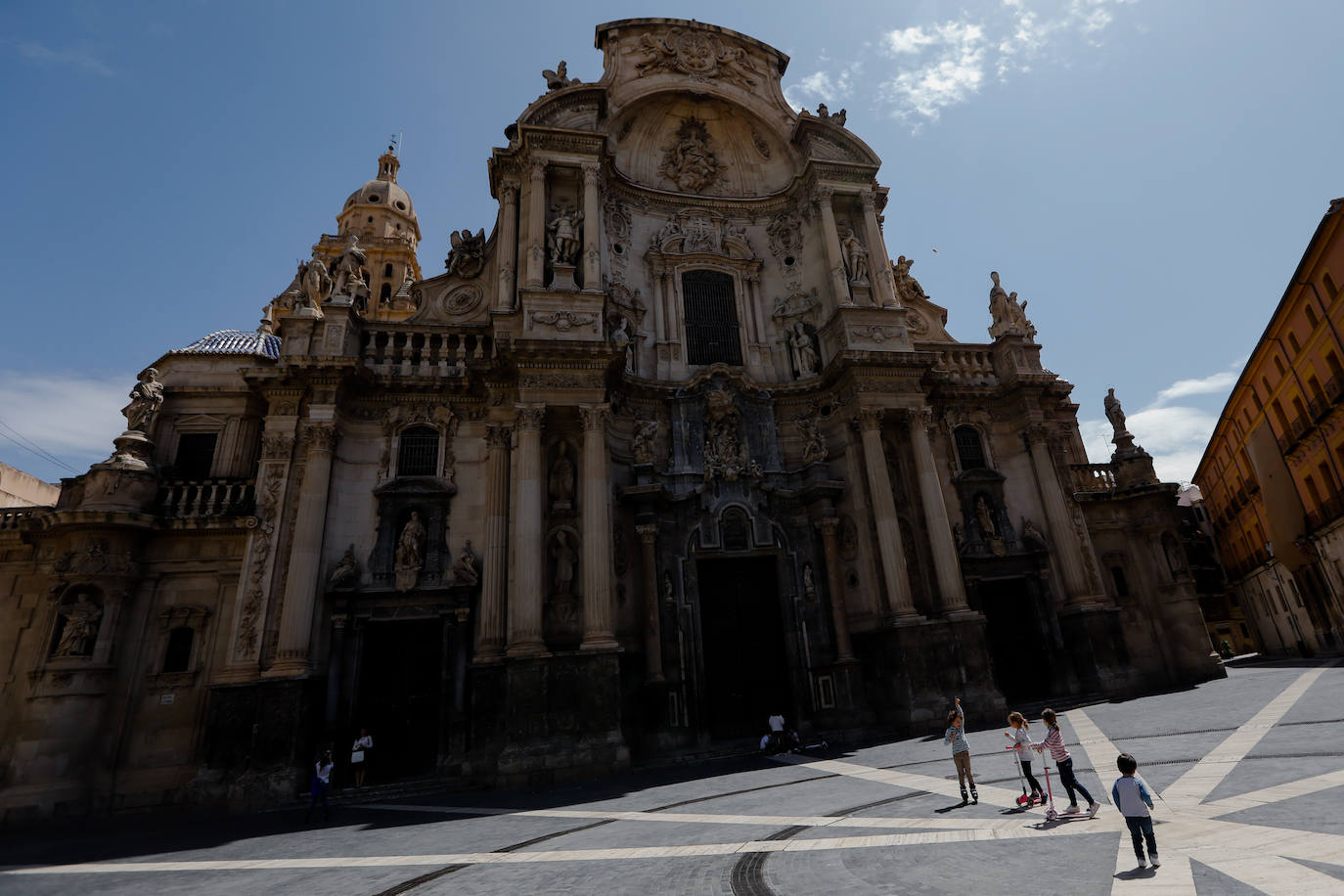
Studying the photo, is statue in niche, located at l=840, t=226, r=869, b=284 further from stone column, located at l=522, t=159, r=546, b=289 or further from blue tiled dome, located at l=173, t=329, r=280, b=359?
blue tiled dome, located at l=173, t=329, r=280, b=359

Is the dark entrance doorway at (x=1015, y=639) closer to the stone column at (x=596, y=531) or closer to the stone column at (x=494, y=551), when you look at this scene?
the stone column at (x=596, y=531)

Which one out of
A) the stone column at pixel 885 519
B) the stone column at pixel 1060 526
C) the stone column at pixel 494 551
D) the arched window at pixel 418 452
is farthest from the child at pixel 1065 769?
the arched window at pixel 418 452

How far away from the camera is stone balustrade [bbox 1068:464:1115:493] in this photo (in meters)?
23.0

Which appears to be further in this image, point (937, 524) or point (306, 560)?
point (937, 524)

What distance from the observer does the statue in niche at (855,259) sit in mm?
22236

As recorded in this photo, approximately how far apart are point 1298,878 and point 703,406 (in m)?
16.5

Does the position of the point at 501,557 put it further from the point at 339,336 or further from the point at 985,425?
the point at 985,425

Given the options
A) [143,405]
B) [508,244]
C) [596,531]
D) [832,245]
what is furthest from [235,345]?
[832,245]

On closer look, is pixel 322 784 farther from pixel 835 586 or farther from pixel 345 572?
pixel 835 586

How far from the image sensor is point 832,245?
22.2 metres

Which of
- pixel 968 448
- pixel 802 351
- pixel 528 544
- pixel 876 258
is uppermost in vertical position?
pixel 876 258

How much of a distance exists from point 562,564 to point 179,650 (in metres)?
9.71

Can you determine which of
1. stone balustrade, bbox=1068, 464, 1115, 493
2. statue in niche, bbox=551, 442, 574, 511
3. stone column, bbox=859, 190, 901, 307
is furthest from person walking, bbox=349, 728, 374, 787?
stone balustrade, bbox=1068, 464, 1115, 493

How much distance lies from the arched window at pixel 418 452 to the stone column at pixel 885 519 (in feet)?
41.1
